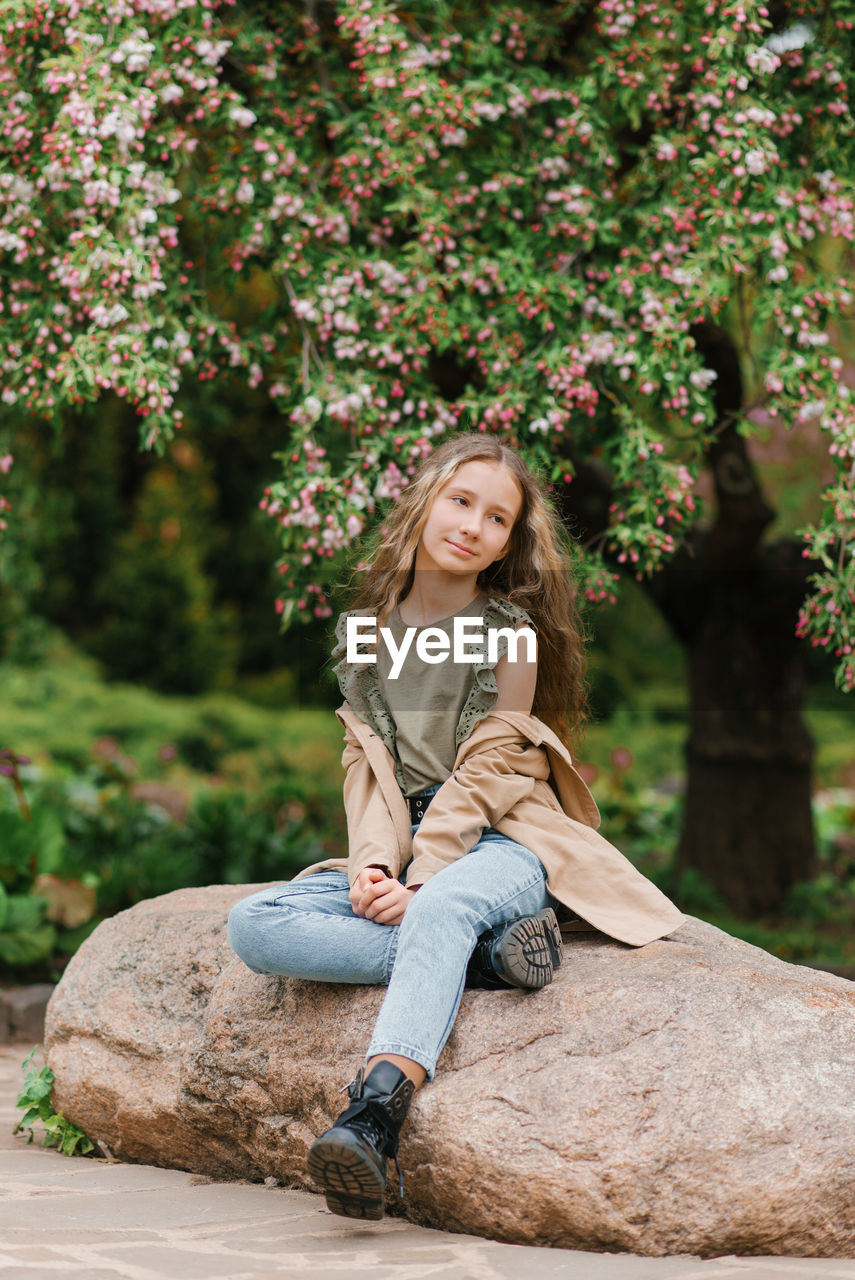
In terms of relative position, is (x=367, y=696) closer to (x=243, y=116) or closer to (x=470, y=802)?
(x=470, y=802)

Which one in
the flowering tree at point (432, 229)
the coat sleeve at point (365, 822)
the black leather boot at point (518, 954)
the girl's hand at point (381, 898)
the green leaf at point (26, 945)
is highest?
the flowering tree at point (432, 229)

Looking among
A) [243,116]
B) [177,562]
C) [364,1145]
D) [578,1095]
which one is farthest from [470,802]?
[177,562]

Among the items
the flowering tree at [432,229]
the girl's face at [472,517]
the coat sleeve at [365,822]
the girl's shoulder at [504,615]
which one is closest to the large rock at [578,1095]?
the coat sleeve at [365,822]

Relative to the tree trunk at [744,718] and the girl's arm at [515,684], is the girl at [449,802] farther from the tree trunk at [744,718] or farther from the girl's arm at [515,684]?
the tree trunk at [744,718]

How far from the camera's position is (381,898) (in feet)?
9.20

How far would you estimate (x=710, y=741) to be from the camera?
6160 mm

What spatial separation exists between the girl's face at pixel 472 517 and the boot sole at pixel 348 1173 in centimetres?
136

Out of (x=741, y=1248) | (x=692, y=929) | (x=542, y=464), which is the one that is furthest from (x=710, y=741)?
(x=741, y=1248)

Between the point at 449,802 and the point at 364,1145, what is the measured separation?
2.62 ft

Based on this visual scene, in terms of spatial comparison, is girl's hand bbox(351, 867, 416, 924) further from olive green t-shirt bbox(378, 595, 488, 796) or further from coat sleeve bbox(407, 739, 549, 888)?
olive green t-shirt bbox(378, 595, 488, 796)

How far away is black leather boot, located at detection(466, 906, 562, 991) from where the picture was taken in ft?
8.83

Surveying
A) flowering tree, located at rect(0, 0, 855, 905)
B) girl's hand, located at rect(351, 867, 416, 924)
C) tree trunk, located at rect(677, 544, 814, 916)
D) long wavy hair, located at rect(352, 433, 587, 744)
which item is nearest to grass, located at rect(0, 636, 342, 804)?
tree trunk, located at rect(677, 544, 814, 916)

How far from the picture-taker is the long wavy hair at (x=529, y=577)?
10.7 feet

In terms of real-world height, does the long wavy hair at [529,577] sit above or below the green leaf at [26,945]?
above
